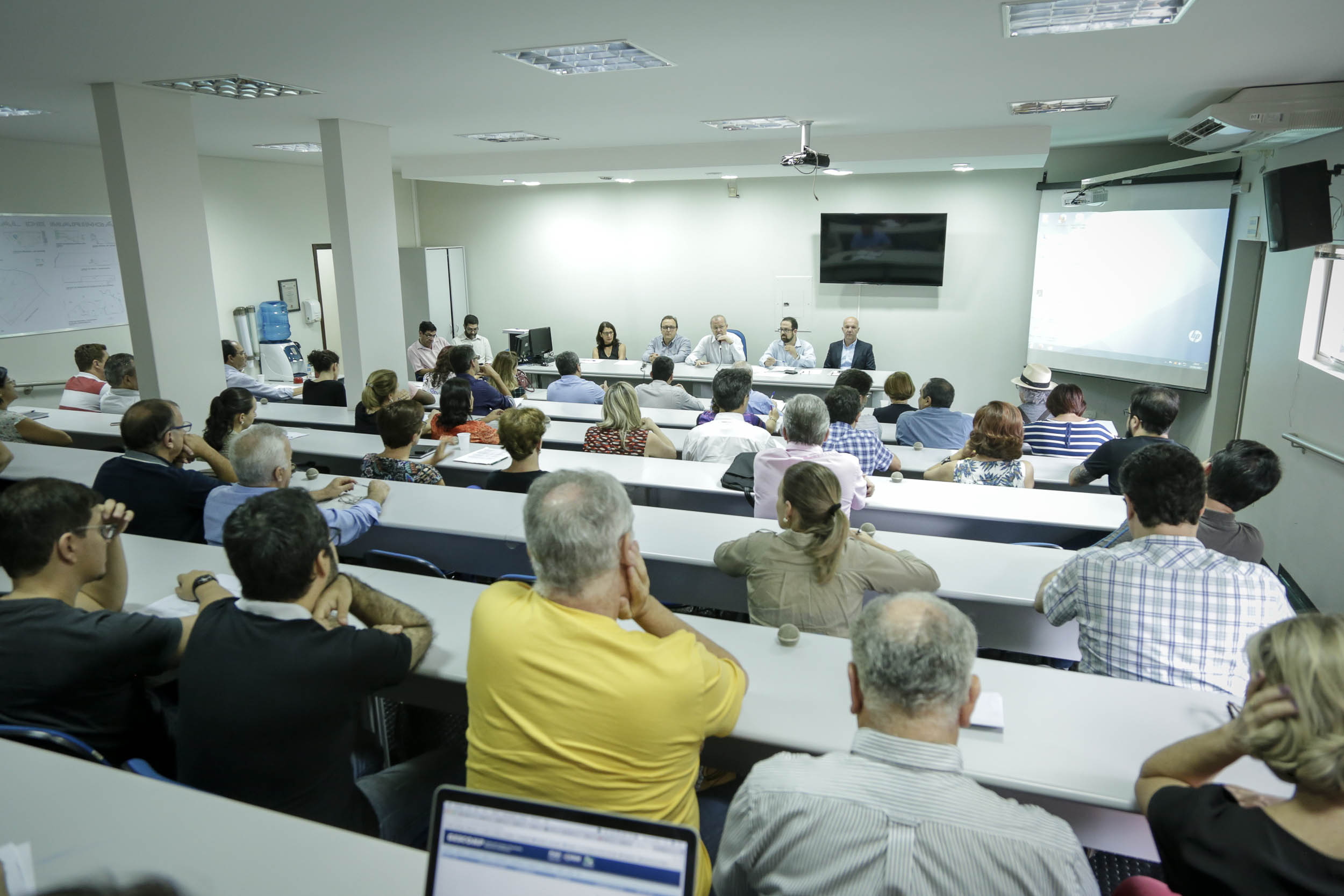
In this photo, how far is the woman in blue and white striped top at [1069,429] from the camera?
455 cm

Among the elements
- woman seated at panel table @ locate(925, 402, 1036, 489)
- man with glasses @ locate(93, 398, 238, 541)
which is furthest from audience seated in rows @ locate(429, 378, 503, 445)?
woman seated at panel table @ locate(925, 402, 1036, 489)

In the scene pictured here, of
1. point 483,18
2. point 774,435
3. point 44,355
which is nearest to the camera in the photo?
point 483,18

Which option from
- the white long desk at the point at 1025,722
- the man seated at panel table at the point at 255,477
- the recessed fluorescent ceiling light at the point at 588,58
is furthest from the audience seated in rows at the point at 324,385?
the white long desk at the point at 1025,722

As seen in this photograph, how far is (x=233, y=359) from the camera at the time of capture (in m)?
6.45

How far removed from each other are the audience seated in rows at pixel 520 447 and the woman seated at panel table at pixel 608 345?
5343 millimetres

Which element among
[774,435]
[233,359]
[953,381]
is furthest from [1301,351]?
[233,359]

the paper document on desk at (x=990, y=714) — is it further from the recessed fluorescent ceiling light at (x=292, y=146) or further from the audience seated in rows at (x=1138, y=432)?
the recessed fluorescent ceiling light at (x=292, y=146)

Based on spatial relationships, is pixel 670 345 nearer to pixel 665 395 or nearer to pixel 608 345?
pixel 608 345

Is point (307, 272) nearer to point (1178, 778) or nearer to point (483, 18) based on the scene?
point (483, 18)

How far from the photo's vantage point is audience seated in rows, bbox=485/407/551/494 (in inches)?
Answer: 136

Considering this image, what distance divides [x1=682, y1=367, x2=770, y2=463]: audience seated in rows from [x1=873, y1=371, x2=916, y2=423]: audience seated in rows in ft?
4.84

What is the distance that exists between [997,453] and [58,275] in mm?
8285

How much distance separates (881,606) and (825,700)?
604 mm

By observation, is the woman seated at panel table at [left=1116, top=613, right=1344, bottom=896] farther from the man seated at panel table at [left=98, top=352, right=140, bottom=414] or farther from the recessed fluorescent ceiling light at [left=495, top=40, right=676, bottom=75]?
the man seated at panel table at [left=98, top=352, right=140, bottom=414]
